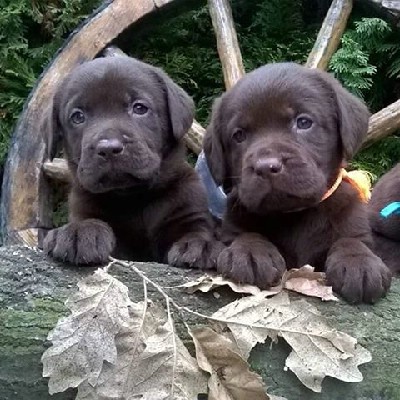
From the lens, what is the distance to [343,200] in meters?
3.08

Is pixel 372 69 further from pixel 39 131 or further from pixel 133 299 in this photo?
pixel 133 299

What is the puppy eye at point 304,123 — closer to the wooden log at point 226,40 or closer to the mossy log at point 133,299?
the mossy log at point 133,299

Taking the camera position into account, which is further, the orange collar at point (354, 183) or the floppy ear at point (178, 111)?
the floppy ear at point (178, 111)

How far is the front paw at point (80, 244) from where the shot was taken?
2533 millimetres

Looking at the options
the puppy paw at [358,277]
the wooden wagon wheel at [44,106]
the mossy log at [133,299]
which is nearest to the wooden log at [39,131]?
the wooden wagon wheel at [44,106]

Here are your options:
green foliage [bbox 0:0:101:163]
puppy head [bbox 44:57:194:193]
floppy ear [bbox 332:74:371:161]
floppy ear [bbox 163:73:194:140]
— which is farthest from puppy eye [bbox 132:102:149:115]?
green foliage [bbox 0:0:101:163]

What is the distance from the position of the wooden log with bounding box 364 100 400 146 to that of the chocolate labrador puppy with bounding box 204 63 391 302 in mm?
1211

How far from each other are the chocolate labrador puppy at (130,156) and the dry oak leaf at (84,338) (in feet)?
1.69

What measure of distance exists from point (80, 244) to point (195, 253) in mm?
362

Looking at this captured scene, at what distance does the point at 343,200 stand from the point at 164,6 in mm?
1762

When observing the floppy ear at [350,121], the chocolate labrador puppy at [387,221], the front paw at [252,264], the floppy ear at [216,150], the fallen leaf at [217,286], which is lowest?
the chocolate labrador puppy at [387,221]

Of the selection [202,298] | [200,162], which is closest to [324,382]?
[202,298]

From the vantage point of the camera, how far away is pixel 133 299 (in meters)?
2.44

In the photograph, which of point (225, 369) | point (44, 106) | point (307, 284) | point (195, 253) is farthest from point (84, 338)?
point (44, 106)
